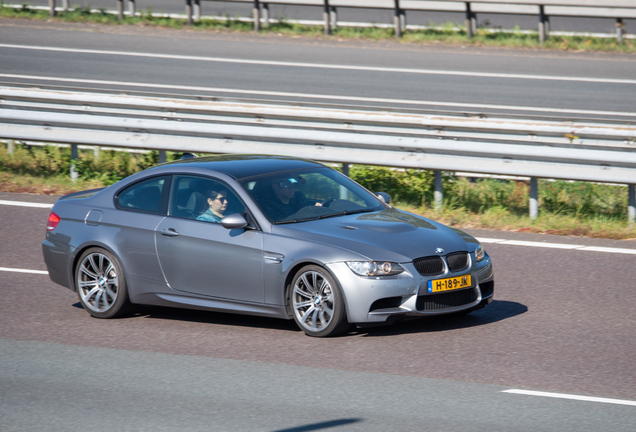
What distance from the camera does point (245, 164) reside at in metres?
8.53

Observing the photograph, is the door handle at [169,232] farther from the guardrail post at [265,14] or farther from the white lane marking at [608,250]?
the guardrail post at [265,14]

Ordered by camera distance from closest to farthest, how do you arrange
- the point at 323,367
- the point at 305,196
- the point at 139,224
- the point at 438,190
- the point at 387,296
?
the point at 323,367
the point at 387,296
the point at 305,196
the point at 139,224
the point at 438,190

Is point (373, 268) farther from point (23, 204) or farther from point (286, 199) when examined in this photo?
point (23, 204)

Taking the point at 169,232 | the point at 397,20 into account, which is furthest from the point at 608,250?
the point at 397,20

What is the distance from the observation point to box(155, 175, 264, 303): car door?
7.76m

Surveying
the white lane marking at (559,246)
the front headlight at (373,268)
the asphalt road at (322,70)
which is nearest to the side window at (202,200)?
the front headlight at (373,268)

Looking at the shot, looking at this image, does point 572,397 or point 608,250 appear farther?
point 608,250

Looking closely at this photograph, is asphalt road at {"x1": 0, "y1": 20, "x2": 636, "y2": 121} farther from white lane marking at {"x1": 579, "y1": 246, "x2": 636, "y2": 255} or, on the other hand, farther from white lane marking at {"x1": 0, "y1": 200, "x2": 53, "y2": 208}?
white lane marking at {"x1": 579, "y1": 246, "x2": 636, "y2": 255}

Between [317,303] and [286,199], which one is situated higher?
[286,199]

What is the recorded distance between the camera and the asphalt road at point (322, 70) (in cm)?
1906

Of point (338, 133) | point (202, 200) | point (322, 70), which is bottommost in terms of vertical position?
point (202, 200)

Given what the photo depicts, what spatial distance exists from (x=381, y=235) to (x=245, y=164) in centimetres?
164

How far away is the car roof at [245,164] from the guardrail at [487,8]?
46.1 feet

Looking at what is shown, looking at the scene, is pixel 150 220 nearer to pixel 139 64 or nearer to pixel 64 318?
pixel 64 318
